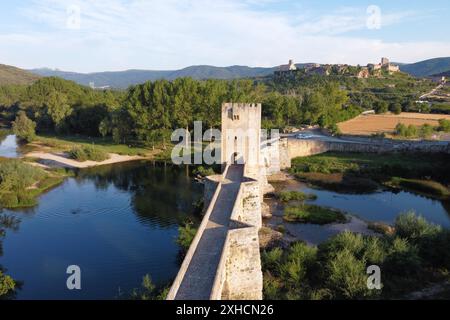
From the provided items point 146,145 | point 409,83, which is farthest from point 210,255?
point 409,83

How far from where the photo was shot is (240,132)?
23.0 meters

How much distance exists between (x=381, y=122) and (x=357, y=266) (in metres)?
46.9

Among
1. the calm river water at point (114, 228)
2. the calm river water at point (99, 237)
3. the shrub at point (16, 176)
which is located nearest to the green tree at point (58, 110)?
the calm river water at point (114, 228)

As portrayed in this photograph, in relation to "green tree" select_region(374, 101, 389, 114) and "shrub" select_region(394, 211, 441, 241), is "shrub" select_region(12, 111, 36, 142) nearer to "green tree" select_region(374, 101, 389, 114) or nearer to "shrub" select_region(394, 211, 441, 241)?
"shrub" select_region(394, 211, 441, 241)

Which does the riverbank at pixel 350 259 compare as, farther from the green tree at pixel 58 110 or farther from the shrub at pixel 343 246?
the green tree at pixel 58 110

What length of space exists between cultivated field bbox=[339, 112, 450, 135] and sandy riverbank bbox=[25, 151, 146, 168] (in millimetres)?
28320

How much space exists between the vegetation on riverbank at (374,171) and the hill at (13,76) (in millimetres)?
145477

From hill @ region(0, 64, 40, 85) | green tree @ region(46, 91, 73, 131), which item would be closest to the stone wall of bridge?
green tree @ region(46, 91, 73, 131)

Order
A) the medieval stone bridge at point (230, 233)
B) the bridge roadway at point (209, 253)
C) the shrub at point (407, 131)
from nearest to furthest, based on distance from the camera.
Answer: the bridge roadway at point (209, 253) < the medieval stone bridge at point (230, 233) < the shrub at point (407, 131)

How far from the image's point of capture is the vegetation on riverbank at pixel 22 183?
2891 centimetres

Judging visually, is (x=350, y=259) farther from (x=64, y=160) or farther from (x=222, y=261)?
(x=64, y=160)

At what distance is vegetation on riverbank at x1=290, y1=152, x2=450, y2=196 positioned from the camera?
33.9 meters

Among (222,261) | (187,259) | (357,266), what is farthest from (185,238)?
(222,261)
